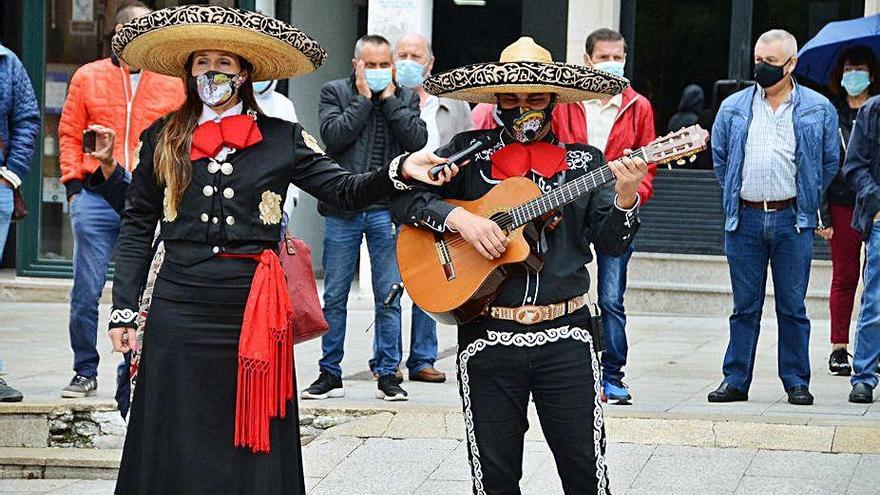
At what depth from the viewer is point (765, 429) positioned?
7223mm

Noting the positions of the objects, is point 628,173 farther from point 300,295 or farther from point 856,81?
point 856,81

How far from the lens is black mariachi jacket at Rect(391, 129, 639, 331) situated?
5.09m

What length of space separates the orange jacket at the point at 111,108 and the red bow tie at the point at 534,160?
344 centimetres

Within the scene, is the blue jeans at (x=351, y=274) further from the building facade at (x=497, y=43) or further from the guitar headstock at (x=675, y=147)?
the building facade at (x=497, y=43)

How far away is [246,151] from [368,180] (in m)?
0.46

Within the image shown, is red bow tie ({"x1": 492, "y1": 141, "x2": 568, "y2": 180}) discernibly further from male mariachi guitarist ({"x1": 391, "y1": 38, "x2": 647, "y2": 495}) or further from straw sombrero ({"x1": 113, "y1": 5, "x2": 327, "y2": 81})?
straw sombrero ({"x1": 113, "y1": 5, "x2": 327, "y2": 81})

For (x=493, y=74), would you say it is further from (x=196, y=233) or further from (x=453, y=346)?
(x=453, y=346)

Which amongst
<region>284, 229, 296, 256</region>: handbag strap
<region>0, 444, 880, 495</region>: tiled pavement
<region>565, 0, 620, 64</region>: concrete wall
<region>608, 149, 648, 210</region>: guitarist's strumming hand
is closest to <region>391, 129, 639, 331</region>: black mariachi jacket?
<region>608, 149, 648, 210</region>: guitarist's strumming hand

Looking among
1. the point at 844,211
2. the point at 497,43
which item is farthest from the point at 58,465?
the point at 497,43

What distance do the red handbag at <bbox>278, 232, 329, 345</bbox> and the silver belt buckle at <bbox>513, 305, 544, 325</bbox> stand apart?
2.65ft

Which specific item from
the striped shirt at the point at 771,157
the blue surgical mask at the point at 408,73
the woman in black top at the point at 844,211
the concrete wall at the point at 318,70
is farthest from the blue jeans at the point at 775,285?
the concrete wall at the point at 318,70

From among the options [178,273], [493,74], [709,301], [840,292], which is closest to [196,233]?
[178,273]

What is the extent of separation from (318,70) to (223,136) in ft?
31.3

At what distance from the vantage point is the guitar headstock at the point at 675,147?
4.87 m
